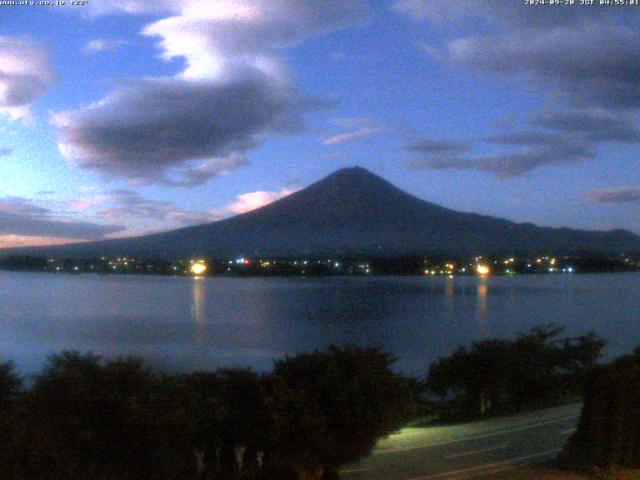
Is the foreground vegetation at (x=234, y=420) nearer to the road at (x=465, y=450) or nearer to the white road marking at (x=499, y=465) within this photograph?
the white road marking at (x=499, y=465)

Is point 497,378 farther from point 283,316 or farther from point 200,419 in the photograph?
point 283,316

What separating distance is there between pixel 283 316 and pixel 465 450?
39.9 metres

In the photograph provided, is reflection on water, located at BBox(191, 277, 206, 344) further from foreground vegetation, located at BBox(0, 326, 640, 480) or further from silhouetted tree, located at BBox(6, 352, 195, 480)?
silhouetted tree, located at BBox(6, 352, 195, 480)

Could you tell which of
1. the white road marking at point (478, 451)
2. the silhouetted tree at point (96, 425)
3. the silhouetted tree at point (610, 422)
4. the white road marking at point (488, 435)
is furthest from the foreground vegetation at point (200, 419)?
the white road marking at point (488, 435)

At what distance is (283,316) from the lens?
5172 centimetres

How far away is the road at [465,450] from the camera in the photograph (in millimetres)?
10344

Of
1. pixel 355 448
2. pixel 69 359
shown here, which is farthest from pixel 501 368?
pixel 69 359

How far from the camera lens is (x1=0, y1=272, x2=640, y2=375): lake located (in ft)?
125

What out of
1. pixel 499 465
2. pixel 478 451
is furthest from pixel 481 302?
pixel 499 465

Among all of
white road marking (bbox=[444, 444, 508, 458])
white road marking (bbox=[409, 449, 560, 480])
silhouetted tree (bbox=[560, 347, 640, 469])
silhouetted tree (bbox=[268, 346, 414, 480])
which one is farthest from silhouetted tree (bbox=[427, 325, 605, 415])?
silhouetted tree (bbox=[268, 346, 414, 480])

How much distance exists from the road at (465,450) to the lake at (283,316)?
1495 centimetres

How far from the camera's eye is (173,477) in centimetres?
845

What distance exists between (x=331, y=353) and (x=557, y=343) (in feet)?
62.7

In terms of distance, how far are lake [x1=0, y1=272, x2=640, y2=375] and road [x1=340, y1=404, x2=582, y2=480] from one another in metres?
15.0
